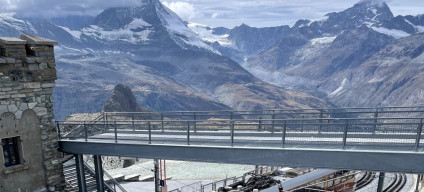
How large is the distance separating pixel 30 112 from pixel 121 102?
63.0m

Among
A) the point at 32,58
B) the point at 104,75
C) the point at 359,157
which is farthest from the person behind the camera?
the point at 104,75

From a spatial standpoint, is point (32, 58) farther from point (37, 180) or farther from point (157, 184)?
point (157, 184)

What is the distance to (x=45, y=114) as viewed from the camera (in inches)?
500

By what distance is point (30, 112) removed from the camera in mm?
12297

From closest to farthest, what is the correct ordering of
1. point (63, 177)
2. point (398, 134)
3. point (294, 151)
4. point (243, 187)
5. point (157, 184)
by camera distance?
point (294, 151), point (398, 134), point (63, 177), point (157, 184), point (243, 187)

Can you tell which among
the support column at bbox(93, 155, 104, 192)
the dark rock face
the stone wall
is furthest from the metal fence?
the dark rock face

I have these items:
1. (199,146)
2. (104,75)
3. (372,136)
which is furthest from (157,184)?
(104,75)

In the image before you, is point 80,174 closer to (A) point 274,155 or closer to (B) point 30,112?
(B) point 30,112

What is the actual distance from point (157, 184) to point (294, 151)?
837cm

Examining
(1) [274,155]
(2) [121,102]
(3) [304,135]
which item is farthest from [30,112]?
(2) [121,102]

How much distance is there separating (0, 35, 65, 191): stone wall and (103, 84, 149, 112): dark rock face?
57495mm

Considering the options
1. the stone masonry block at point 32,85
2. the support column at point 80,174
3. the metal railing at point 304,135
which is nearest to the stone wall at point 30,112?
the stone masonry block at point 32,85

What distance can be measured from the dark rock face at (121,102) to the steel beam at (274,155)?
57.9 metres

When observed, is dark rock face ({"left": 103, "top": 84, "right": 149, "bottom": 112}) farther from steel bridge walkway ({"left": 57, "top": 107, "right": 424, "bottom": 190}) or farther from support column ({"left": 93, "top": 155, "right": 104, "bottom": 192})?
steel bridge walkway ({"left": 57, "top": 107, "right": 424, "bottom": 190})
